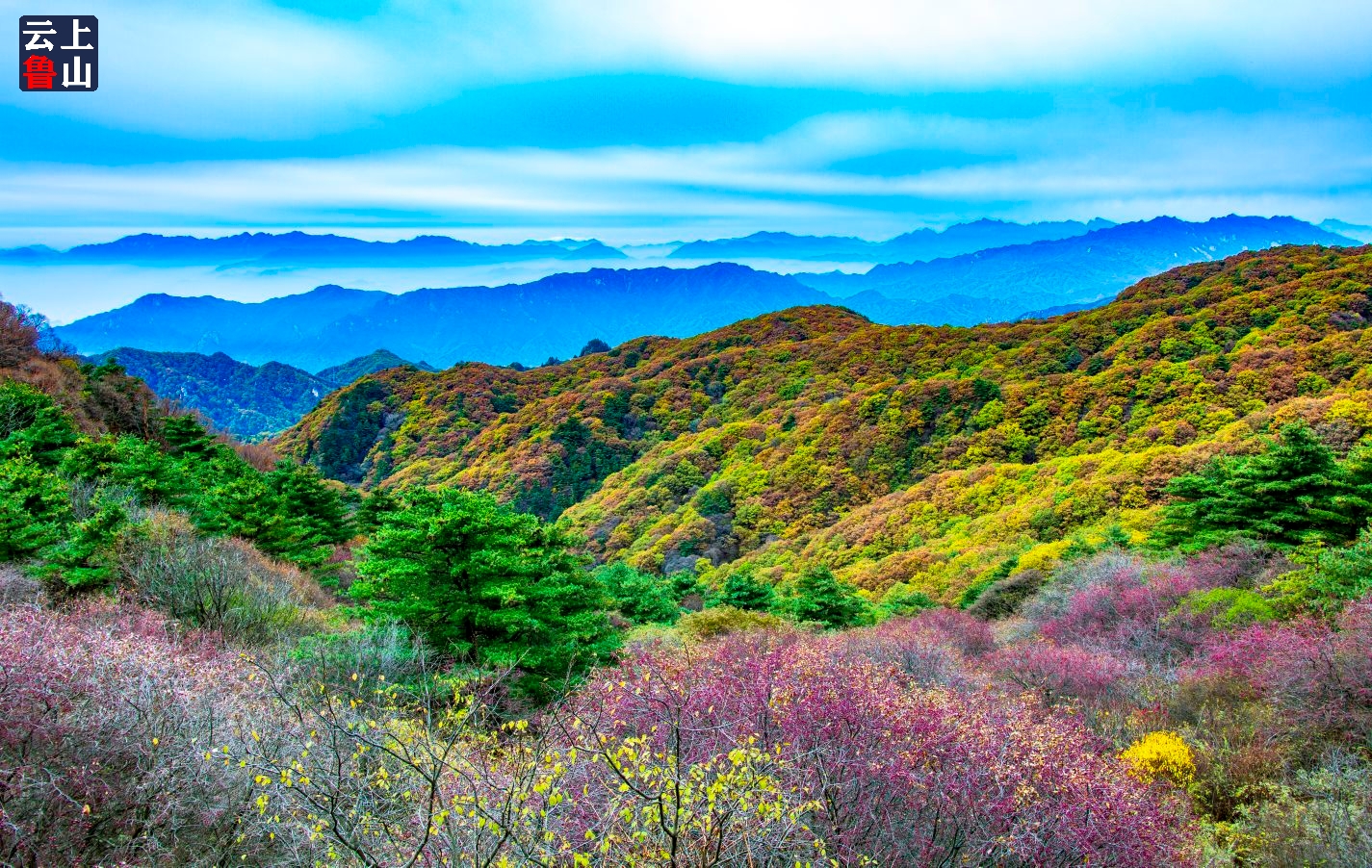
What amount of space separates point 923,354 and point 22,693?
77.9 m

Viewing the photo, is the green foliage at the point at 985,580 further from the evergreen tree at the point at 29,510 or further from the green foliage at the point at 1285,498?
the evergreen tree at the point at 29,510

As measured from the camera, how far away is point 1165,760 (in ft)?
35.2

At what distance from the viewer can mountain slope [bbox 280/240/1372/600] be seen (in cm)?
3606

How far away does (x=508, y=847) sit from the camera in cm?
539

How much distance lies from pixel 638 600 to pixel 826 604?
7492 millimetres

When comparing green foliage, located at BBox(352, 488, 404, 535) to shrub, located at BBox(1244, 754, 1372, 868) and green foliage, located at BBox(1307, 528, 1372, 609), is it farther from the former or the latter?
green foliage, located at BBox(1307, 528, 1372, 609)

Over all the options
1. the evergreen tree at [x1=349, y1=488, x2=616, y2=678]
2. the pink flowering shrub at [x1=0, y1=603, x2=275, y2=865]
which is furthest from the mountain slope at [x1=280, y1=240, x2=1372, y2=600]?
the pink flowering shrub at [x1=0, y1=603, x2=275, y2=865]

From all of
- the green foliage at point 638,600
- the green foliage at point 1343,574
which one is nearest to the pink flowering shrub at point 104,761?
the green foliage at point 638,600

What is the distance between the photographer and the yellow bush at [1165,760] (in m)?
10.5

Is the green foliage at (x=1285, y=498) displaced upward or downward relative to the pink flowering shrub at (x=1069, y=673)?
upward

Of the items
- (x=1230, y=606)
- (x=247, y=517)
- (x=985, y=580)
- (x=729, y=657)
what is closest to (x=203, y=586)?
(x=247, y=517)

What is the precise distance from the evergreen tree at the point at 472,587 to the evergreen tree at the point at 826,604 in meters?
10.6

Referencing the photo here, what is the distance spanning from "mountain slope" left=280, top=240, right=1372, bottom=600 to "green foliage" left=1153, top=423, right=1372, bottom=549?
215 inches

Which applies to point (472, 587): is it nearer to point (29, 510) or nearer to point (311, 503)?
point (29, 510)
